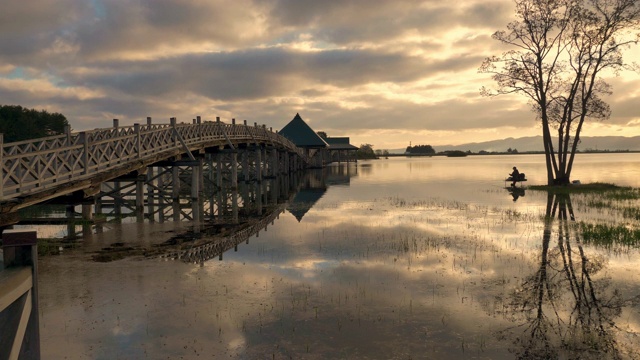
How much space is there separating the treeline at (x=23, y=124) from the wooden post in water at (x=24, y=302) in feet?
217

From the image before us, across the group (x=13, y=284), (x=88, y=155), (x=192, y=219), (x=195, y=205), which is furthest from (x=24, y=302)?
(x=195, y=205)

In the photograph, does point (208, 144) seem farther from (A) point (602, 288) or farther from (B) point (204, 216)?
(A) point (602, 288)

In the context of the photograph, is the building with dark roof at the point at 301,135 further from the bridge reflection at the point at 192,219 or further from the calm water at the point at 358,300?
the calm water at the point at 358,300

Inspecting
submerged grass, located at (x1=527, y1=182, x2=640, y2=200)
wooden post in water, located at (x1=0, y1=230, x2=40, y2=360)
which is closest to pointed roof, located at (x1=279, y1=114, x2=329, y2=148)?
submerged grass, located at (x1=527, y1=182, x2=640, y2=200)

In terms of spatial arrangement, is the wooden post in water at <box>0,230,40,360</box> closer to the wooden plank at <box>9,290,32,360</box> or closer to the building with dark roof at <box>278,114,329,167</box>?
the wooden plank at <box>9,290,32,360</box>

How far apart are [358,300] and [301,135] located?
65.2m

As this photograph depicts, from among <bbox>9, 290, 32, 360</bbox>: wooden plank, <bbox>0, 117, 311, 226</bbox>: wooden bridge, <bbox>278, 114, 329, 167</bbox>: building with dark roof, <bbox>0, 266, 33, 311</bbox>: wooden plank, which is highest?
<bbox>278, 114, 329, 167</bbox>: building with dark roof

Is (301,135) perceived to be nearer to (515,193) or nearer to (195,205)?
(515,193)

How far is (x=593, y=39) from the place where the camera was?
31188mm

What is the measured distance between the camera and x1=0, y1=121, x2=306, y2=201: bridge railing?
12367mm

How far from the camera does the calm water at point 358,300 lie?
263 inches

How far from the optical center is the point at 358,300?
8.77 m

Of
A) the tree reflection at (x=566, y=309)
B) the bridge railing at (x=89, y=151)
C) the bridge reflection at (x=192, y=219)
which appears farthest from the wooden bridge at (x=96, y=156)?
the tree reflection at (x=566, y=309)

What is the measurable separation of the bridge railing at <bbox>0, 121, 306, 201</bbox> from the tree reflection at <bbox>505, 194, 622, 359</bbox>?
39.8 ft
